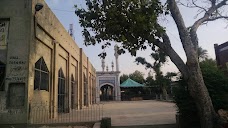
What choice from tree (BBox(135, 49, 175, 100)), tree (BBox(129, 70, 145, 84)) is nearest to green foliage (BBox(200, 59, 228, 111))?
tree (BBox(135, 49, 175, 100))

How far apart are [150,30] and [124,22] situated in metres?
1.17

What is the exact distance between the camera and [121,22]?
10328 mm

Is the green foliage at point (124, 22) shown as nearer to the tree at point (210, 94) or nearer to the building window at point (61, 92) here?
the tree at point (210, 94)

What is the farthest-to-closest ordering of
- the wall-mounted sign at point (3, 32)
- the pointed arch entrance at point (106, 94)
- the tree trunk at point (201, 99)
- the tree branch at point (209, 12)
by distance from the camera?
the pointed arch entrance at point (106, 94), the wall-mounted sign at point (3, 32), the tree branch at point (209, 12), the tree trunk at point (201, 99)

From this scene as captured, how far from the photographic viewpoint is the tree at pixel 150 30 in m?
9.55

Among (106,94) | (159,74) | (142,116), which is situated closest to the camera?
(142,116)

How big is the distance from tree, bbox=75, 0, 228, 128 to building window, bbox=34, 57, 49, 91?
12.0 feet

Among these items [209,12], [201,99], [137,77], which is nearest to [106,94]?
[137,77]

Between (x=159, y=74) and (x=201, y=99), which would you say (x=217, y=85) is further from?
(x=159, y=74)

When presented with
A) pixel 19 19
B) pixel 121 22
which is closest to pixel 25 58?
pixel 19 19

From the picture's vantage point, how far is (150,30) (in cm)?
977

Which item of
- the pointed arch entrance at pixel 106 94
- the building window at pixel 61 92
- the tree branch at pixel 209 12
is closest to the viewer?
the tree branch at pixel 209 12

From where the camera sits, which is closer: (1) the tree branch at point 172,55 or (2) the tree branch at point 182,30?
(2) the tree branch at point 182,30

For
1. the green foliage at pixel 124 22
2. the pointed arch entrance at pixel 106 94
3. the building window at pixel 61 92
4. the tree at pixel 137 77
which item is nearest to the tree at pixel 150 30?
the green foliage at pixel 124 22
